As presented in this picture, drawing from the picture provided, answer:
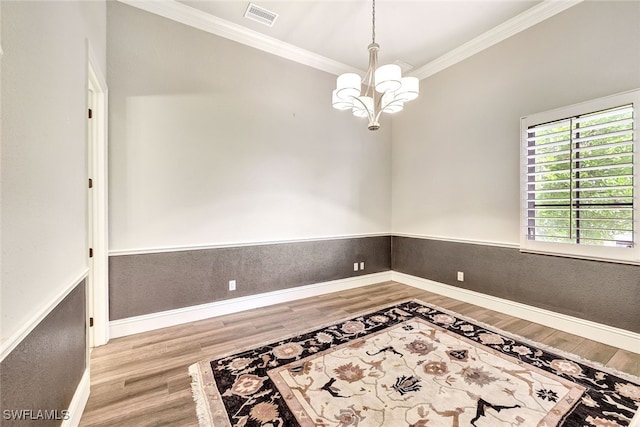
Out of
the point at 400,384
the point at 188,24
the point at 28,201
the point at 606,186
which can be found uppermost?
the point at 188,24

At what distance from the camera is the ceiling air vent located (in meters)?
2.90

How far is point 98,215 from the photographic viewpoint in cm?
247

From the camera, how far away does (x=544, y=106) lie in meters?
2.95

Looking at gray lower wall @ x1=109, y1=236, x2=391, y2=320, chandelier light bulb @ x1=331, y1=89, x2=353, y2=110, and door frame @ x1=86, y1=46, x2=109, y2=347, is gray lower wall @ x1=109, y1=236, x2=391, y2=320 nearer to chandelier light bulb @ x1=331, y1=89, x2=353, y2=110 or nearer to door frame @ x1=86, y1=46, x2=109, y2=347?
door frame @ x1=86, y1=46, x2=109, y2=347

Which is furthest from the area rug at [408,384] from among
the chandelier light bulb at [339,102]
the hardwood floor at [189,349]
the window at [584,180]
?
the chandelier light bulb at [339,102]

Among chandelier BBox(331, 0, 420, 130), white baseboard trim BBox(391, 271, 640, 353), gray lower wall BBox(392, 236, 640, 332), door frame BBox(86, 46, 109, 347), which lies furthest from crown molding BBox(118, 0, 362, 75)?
white baseboard trim BBox(391, 271, 640, 353)

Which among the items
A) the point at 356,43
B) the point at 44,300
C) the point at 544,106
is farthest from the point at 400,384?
the point at 356,43

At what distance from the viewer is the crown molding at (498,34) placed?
110 inches

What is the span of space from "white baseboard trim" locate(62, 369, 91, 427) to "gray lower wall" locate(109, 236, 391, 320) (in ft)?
3.30

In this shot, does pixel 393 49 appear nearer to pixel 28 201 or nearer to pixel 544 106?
pixel 544 106

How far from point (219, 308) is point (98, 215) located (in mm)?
1613

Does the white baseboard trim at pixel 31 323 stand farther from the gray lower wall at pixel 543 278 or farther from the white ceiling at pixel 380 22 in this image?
the gray lower wall at pixel 543 278

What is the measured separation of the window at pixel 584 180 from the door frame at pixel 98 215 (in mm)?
4550

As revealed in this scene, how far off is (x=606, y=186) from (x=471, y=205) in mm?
1329
